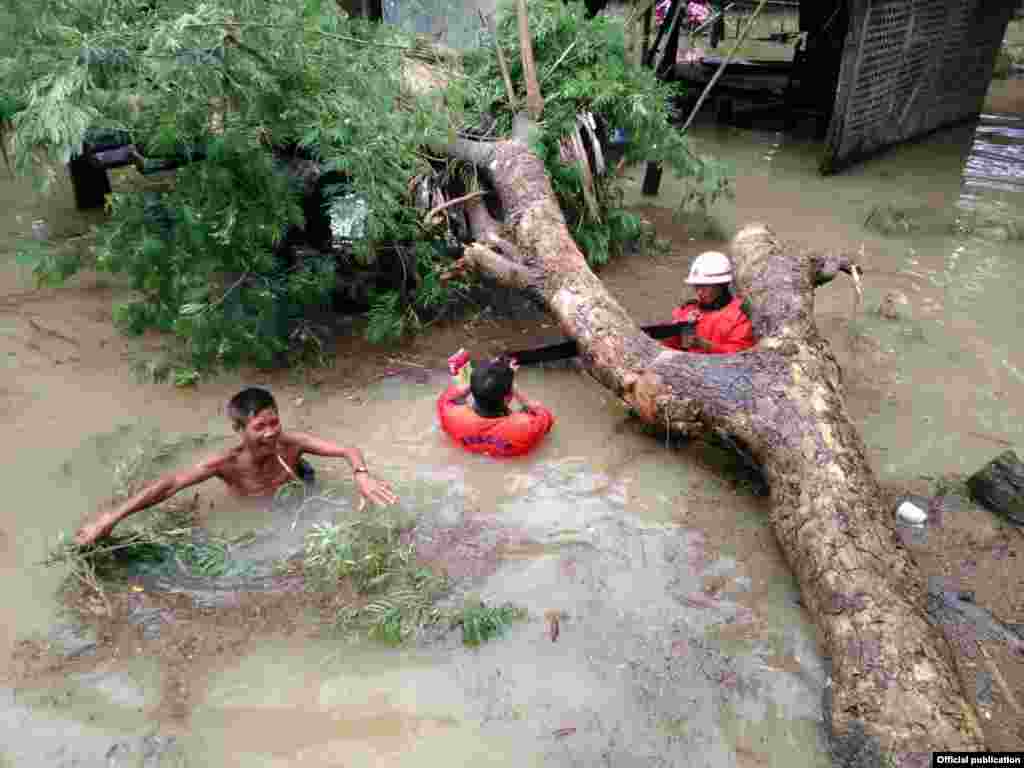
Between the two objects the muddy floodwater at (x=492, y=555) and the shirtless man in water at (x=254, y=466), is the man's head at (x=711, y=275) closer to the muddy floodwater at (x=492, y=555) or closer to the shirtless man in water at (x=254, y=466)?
the muddy floodwater at (x=492, y=555)

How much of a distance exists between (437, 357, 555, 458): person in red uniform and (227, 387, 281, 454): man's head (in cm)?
97

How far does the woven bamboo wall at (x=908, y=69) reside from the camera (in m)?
8.16

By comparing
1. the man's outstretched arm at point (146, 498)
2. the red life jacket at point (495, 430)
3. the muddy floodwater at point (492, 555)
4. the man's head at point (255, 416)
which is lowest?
the muddy floodwater at point (492, 555)

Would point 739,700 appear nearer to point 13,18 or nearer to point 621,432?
point 621,432

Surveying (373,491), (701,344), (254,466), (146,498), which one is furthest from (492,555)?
(701,344)

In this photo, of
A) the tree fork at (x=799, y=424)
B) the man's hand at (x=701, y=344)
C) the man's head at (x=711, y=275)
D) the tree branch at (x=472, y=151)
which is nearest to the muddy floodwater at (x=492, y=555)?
the tree fork at (x=799, y=424)

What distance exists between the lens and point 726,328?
15.0ft

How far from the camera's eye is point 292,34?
145 inches

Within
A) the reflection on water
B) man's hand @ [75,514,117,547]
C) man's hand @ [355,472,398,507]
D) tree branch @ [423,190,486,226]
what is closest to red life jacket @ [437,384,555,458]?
man's hand @ [355,472,398,507]

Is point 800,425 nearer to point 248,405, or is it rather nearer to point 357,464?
point 357,464

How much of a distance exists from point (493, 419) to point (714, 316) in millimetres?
1576

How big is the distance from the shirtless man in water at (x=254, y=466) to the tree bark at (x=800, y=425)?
4.75ft

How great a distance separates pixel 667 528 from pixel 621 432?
0.81m

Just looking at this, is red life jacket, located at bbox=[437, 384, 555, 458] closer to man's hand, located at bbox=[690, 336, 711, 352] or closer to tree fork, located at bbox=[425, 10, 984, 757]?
tree fork, located at bbox=[425, 10, 984, 757]
